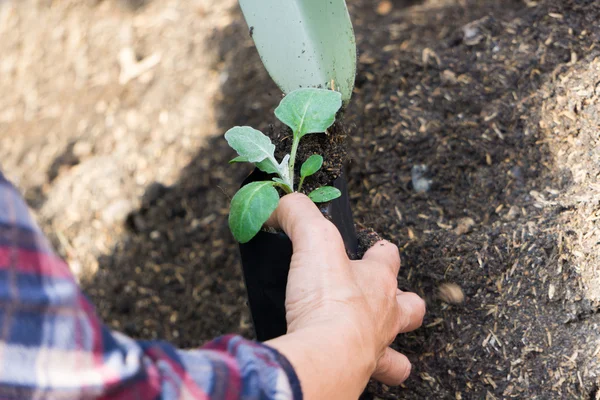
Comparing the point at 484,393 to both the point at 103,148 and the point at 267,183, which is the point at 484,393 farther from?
the point at 103,148

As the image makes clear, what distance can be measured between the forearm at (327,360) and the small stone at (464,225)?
18.4 inches

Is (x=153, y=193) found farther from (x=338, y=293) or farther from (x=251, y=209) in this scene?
(x=338, y=293)

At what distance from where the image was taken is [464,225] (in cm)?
119

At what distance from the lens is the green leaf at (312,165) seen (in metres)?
0.97

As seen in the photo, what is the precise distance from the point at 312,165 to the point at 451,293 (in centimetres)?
40

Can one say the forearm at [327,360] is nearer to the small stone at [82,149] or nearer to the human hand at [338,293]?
the human hand at [338,293]

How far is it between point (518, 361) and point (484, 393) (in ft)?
0.28

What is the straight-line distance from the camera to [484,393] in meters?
1.02

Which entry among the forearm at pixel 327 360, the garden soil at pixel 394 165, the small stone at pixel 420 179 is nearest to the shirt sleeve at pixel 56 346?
the forearm at pixel 327 360

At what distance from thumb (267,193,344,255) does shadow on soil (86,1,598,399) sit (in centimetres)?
35

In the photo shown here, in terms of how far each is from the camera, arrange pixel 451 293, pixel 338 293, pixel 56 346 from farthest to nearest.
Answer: pixel 451 293 < pixel 338 293 < pixel 56 346

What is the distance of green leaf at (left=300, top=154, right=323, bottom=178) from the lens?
38.2 inches

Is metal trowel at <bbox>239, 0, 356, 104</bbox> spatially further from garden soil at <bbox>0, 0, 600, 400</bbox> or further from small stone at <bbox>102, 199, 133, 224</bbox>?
small stone at <bbox>102, 199, 133, 224</bbox>

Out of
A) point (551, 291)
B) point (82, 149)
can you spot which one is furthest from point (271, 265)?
point (82, 149)
